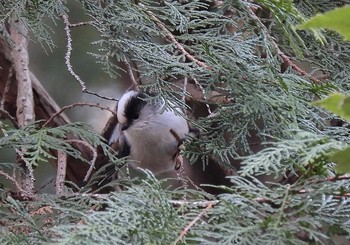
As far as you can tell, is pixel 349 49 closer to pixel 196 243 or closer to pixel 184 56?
pixel 184 56

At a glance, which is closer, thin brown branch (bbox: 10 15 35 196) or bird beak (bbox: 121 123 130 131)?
thin brown branch (bbox: 10 15 35 196)

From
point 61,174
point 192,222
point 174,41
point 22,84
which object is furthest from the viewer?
point 22,84

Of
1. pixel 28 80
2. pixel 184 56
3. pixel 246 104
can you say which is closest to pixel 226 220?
pixel 246 104

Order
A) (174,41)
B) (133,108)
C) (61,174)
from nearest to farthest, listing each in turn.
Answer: (174,41), (61,174), (133,108)

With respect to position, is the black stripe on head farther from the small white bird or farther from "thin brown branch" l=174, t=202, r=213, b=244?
"thin brown branch" l=174, t=202, r=213, b=244

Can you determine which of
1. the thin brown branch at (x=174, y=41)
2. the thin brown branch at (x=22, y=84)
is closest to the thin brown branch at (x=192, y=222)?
the thin brown branch at (x=174, y=41)

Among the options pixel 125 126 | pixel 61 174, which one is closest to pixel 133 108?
pixel 125 126

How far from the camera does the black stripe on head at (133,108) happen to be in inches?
60.1

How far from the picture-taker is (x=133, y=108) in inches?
61.1

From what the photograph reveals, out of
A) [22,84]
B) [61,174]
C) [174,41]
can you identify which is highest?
[174,41]

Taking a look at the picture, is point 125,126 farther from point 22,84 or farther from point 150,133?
point 22,84

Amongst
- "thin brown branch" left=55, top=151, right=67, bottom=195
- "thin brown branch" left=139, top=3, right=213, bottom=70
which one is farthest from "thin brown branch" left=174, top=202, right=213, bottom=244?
"thin brown branch" left=55, top=151, right=67, bottom=195

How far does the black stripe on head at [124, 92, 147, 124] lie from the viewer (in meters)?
1.53

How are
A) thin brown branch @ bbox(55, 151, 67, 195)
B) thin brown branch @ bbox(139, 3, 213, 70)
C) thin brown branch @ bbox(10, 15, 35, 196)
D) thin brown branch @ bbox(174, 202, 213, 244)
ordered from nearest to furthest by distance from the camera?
1. thin brown branch @ bbox(174, 202, 213, 244)
2. thin brown branch @ bbox(139, 3, 213, 70)
3. thin brown branch @ bbox(55, 151, 67, 195)
4. thin brown branch @ bbox(10, 15, 35, 196)
